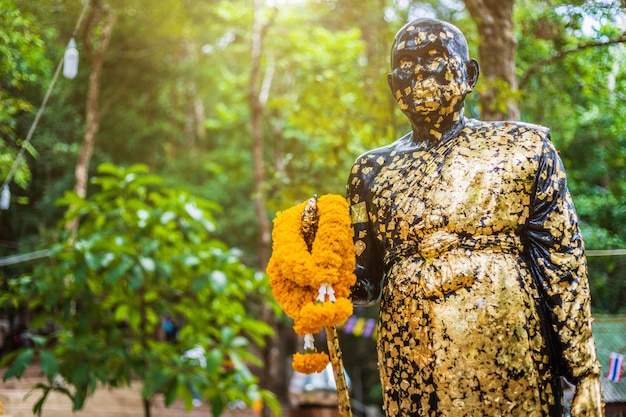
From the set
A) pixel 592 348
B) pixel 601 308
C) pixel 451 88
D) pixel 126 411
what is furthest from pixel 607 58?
pixel 126 411

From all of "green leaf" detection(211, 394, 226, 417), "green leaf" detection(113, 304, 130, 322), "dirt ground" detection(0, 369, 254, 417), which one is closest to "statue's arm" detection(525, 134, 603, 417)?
"green leaf" detection(211, 394, 226, 417)

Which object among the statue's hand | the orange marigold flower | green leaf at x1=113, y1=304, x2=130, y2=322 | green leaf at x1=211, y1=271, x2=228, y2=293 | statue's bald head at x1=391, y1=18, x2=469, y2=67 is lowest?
the statue's hand

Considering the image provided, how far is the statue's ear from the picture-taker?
254cm

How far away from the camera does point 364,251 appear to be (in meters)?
2.62

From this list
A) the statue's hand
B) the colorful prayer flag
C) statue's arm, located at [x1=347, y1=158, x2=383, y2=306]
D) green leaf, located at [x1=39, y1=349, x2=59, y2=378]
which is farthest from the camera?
green leaf, located at [x1=39, y1=349, x2=59, y2=378]

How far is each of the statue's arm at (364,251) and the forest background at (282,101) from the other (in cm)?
231

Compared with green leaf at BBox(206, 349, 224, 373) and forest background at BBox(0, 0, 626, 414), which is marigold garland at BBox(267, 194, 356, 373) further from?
green leaf at BBox(206, 349, 224, 373)

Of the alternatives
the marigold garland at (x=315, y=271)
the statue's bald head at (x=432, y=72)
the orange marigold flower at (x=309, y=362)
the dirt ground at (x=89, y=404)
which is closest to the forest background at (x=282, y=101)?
the dirt ground at (x=89, y=404)

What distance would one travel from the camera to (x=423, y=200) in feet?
7.81

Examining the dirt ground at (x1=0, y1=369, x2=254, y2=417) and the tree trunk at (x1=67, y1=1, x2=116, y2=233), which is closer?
the tree trunk at (x1=67, y1=1, x2=116, y2=233)

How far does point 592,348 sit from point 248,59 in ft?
45.5

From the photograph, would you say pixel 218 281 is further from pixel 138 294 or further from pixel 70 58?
pixel 70 58

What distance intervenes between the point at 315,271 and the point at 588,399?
1.03 m

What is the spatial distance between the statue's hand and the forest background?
234cm
